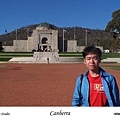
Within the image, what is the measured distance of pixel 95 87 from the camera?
232 cm

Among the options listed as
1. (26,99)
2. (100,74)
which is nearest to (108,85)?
(100,74)

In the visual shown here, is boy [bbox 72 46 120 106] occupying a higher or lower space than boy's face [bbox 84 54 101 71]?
lower

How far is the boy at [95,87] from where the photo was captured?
2.30 meters

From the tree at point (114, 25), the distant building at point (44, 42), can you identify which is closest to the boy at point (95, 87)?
the tree at point (114, 25)

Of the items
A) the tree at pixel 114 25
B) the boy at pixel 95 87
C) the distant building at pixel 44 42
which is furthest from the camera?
the distant building at pixel 44 42

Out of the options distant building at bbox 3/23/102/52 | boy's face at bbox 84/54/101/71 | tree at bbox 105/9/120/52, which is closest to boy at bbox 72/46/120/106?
boy's face at bbox 84/54/101/71

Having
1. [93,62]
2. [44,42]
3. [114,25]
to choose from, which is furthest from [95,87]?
[44,42]

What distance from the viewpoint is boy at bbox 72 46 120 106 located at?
230 cm

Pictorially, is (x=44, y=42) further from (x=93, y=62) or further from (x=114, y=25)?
(x=93, y=62)

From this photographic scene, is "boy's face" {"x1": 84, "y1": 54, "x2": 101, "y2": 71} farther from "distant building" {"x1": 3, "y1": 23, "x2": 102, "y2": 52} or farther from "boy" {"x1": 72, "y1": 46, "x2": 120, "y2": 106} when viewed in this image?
"distant building" {"x1": 3, "y1": 23, "x2": 102, "y2": 52}

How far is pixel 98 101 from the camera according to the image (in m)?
2.28

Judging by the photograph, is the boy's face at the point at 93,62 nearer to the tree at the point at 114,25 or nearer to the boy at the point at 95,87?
the boy at the point at 95,87
